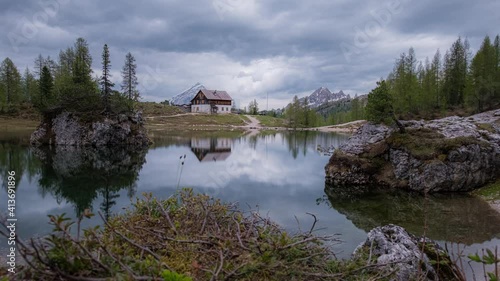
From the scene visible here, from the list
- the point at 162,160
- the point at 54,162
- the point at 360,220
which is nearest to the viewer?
the point at 360,220

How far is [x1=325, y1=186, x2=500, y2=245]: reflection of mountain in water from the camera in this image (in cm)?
1592

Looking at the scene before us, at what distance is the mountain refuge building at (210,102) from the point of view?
147625mm

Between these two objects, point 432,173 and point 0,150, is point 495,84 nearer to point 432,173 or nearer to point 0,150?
point 432,173

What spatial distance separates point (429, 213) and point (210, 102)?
134191mm

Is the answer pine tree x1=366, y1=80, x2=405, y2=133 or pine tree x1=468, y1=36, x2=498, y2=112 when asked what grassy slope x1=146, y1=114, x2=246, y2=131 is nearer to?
pine tree x1=468, y1=36, x2=498, y2=112

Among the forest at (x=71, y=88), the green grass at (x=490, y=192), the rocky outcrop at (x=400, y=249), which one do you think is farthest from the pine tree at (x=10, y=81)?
the rocky outcrop at (x=400, y=249)

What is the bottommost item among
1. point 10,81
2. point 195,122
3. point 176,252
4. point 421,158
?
point 421,158

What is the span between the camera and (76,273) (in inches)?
111

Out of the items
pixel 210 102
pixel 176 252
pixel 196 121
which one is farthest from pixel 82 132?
pixel 210 102

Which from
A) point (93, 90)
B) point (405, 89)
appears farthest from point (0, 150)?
point (405, 89)

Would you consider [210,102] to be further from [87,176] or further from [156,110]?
[87,176]

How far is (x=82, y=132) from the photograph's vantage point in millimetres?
56000

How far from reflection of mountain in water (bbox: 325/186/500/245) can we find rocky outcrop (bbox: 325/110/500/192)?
1.73 metres

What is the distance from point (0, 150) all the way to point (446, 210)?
51732mm
